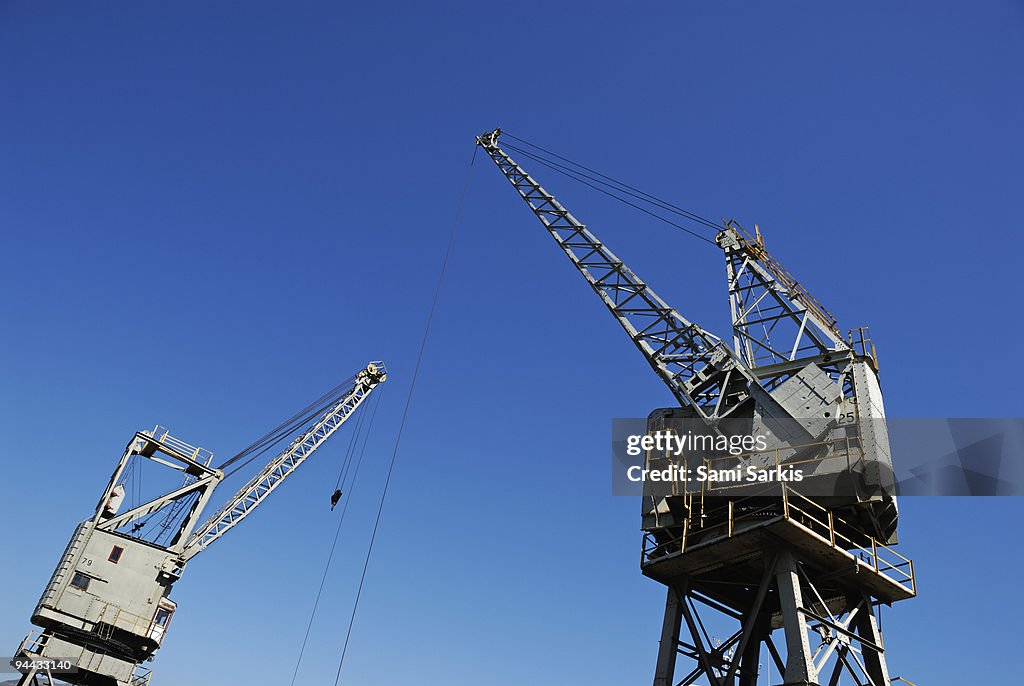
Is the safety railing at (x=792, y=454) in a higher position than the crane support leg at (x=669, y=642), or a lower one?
higher

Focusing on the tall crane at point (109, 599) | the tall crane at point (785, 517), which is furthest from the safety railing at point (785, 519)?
the tall crane at point (109, 599)

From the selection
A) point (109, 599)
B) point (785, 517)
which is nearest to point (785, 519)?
point (785, 517)

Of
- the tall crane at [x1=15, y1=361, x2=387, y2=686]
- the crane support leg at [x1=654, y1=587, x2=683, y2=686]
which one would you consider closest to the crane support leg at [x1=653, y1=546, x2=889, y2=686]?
the crane support leg at [x1=654, y1=587, x2=683, y2=686]

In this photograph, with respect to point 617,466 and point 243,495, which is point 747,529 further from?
point 243,495

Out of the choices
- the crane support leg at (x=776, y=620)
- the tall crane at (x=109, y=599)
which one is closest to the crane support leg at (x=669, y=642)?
the crane support leg at (x=776, y=620)

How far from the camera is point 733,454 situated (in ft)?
91.7

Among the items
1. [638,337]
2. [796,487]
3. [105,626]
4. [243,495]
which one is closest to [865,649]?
[796,487]

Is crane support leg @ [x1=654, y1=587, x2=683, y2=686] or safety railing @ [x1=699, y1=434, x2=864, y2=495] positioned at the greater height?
safety railing @ [x1=699, y1=434, x2=864, y2=495]

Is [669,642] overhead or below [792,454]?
below

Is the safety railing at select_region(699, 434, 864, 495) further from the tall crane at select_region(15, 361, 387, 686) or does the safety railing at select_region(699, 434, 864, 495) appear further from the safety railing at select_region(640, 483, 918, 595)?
the tall crane at select_region(15, 361, 387, 686)

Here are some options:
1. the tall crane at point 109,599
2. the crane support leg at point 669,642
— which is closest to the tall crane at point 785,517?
the crane support leg at point 669,642

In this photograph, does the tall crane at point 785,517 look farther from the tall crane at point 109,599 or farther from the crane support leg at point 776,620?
the tall crane at point 109,599

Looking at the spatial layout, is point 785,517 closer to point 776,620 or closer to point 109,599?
point 776,620

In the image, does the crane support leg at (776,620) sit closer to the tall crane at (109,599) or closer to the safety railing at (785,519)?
the safety railing at (785,519)
